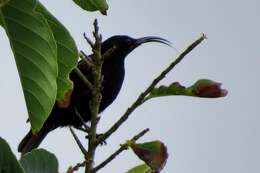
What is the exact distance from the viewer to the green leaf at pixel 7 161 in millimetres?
1241

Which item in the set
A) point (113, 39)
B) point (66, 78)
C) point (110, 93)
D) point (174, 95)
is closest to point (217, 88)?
point (174, 95)

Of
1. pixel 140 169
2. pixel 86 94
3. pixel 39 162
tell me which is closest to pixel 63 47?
pixel 39 162

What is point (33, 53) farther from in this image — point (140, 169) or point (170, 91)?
point (140, 169)

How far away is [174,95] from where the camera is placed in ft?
5.33

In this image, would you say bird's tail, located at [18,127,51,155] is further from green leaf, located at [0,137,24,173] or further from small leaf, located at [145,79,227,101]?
green leaf, located at [0,137,24,173]

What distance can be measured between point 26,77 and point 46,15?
14 cm

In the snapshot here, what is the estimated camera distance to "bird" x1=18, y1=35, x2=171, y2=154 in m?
4.97

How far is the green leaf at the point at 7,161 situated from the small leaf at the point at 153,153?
1.01ft

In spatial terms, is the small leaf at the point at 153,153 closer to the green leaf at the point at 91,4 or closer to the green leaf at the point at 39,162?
the green leaf at the point at 39,162

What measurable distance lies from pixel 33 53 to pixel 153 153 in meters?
0.32

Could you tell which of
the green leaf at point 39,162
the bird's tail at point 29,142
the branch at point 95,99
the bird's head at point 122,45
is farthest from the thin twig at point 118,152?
the bird's head at point 122,45

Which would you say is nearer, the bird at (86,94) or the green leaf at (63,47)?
the green leaf at (63,47)

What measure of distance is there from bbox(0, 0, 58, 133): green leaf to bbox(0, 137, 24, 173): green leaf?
171 millimetres

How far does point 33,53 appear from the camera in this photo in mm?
1420
